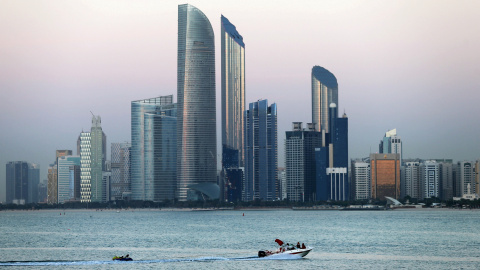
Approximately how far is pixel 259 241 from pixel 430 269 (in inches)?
2047

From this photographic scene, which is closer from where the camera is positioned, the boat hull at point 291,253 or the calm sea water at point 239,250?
the calm sea water at point 239,250

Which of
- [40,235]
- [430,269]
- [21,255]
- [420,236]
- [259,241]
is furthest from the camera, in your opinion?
[40,235]

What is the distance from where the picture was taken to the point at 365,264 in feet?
338

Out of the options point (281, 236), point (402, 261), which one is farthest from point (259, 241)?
point (402, 261)

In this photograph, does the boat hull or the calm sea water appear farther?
the boat hull

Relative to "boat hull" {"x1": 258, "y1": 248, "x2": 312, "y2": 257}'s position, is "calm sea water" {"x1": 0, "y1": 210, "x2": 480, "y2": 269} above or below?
below

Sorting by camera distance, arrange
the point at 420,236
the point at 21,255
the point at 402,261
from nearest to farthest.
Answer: the point at 402,261 → the point at 21,255 → the point at 420,236

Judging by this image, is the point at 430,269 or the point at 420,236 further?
the point at 420,236

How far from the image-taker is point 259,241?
479ft

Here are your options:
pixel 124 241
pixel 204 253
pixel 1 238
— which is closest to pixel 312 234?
pixel 124 241

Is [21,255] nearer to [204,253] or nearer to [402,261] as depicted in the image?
[204,253]

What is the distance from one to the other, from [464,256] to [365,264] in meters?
17.5

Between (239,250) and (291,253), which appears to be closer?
(291,253)

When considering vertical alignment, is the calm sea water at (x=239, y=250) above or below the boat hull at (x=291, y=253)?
below
